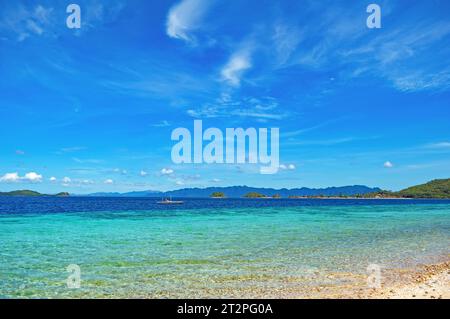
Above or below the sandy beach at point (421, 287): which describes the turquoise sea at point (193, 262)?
below

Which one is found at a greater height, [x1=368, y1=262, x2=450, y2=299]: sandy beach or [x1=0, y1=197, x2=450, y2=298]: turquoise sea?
[x1=368, y1=262, x2=450, y2=299]: sandy beach

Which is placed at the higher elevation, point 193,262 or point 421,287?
point 421,287

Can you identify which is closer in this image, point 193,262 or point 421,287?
point 421,287

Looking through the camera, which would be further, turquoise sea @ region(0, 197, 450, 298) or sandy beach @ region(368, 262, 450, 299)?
turquoise sea @ region(0, 197, 450, 298)

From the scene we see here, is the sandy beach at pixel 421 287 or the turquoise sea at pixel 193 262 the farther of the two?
the turquoise sea at pixel 193 262
